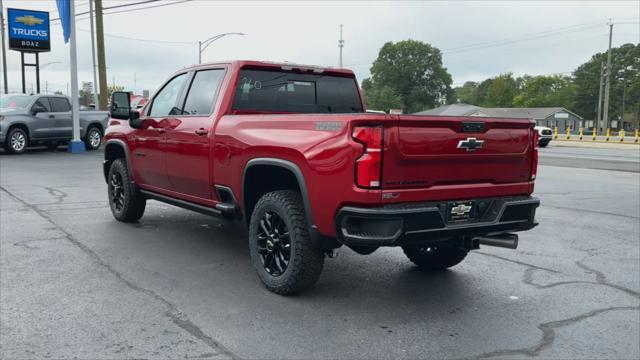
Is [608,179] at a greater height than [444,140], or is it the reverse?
[444,140]

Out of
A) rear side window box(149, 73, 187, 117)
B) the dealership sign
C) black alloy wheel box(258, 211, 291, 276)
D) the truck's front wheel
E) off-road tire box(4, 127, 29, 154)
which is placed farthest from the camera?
the dealership sign

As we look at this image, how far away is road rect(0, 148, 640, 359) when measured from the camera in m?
3.79

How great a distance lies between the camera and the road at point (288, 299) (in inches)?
149

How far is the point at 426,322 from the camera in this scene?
4.27m

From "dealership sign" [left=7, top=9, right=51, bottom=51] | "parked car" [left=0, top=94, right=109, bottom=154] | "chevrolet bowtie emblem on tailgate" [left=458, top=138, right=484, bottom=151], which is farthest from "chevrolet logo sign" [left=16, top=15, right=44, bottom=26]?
"chevrolet bowtie emblem on tailgate" [left=458, top=138, right=484, bottom=151]

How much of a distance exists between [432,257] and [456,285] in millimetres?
465

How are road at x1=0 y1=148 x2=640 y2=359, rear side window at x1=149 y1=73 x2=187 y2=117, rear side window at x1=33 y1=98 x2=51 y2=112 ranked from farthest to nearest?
1. rear side window at x1=33 y1=98 x2=51 y2=112
2. rear side window at x1=149 y1=73 x2=187 y2=117
3. road at x1=0 y1=148 x2=640 y2=359

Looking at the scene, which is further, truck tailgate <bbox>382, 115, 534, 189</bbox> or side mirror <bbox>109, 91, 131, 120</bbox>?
side mirror <bbox>109, 91, 131, 120</bbox>

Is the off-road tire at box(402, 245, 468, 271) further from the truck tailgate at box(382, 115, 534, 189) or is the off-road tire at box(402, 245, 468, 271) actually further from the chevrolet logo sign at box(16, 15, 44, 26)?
the chevrolet logo sign at box(16, 15, 44, 26)

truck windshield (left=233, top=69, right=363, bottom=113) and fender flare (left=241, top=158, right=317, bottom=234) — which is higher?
truck windshield (left=233, top=69, right=363, bottom=113)

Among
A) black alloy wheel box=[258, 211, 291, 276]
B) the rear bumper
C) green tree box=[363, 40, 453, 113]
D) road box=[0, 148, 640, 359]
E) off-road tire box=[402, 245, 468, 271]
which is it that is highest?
green tree box=[363, 40, 453, 113]

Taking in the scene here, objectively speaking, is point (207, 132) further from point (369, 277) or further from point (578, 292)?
point (578, 292)

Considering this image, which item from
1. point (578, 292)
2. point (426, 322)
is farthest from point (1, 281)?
point (578, 292)

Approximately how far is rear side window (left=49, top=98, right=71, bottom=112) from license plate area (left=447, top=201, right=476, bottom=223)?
58.5 feet
